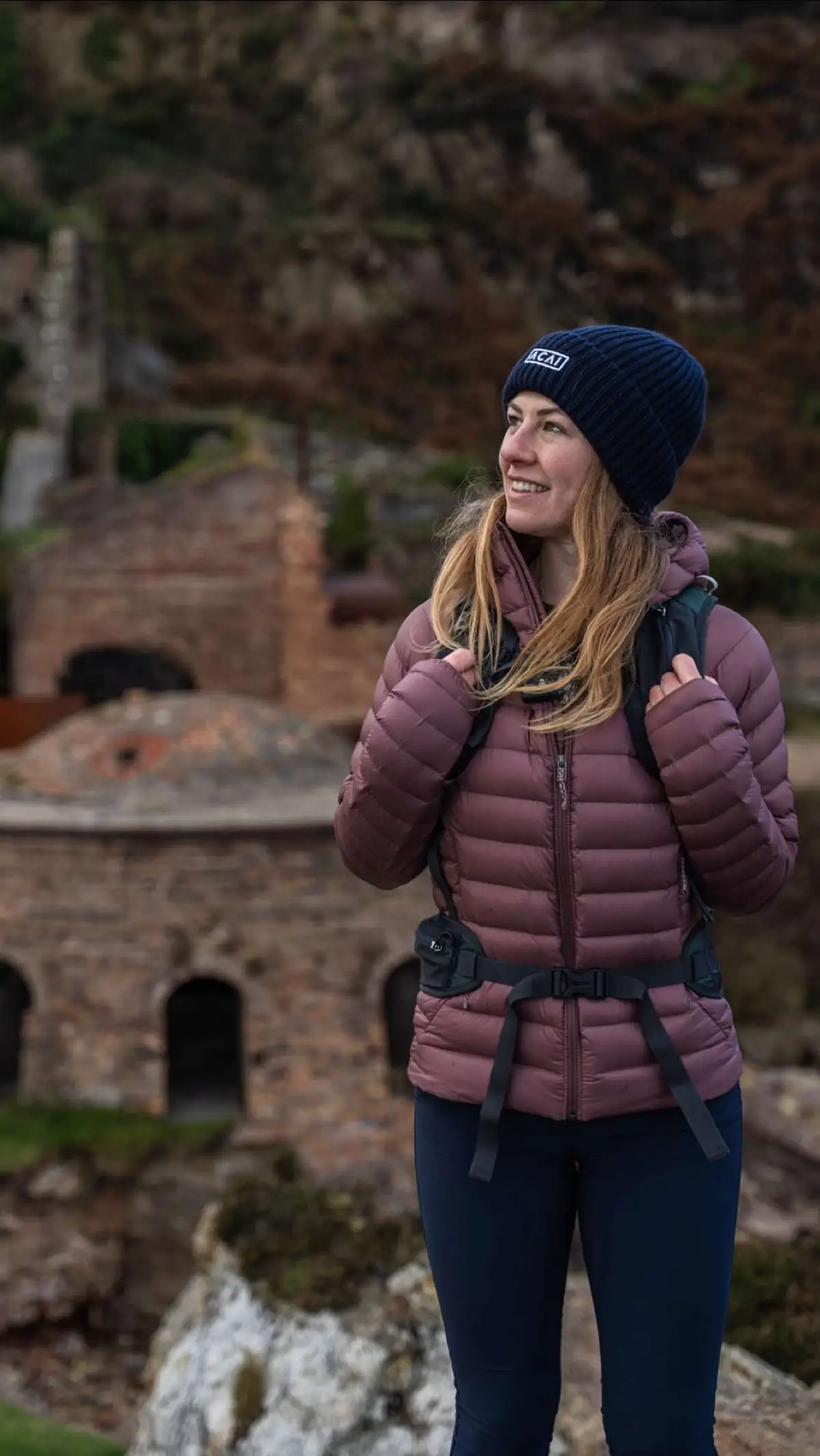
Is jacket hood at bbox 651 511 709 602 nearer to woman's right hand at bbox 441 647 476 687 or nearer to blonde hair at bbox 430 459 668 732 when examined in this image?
blonde hair at bbox 430 459 668 732

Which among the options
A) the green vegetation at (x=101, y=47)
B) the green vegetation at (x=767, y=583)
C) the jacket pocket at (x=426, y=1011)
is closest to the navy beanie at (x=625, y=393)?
the jacket pocket at (x=426, y=1011)

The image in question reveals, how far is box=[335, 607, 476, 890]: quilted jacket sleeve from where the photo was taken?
2639mm

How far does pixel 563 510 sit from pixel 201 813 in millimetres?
9087

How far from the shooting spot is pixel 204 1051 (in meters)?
13.2

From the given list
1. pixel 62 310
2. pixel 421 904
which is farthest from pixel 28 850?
pixel 62 310

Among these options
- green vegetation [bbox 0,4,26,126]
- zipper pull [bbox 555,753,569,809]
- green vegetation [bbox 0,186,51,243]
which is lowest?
zipper pull [bbox 555,753,569,809]

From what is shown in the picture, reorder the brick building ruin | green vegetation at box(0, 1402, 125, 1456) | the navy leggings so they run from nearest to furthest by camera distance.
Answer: the navy leggings → green vegetation at box(0, 1402, 125, 1456) → the brick building ruin

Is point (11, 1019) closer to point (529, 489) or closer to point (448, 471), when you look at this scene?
point (529, 489)

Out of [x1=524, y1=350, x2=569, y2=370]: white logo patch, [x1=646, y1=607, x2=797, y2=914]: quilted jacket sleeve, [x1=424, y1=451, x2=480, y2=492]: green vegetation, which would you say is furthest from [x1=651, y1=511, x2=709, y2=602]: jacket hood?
[x1=424, y1=451, x2=480, y2=492]: green vegetation

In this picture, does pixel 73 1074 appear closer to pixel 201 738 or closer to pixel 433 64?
pixel 201 738

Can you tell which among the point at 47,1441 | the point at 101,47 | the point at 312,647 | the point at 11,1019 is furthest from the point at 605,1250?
the point at 101,47

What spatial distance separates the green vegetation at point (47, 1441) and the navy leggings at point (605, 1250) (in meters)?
3.60

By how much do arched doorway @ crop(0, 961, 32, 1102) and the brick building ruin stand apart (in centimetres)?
83

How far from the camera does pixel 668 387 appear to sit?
2.72 meters
